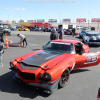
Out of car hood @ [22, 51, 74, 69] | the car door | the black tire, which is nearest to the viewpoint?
car hood @ [22, 51, 74, 69]

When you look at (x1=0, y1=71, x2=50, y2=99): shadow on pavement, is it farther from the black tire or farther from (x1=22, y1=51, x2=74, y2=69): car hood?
(x1=22, y1=51, x2=74, y2=69): car hood

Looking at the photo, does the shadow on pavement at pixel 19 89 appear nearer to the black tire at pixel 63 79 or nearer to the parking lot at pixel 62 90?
the parking lot at pixel 62 90

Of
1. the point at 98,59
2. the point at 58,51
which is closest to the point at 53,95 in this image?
the point at 58,51

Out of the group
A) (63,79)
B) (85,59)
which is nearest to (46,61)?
(63,79)

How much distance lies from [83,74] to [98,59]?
94 cm

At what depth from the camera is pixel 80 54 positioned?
4727mm

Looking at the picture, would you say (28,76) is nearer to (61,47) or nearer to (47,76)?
(47,76)

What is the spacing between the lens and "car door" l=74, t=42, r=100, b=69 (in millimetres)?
4625

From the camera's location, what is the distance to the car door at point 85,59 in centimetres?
462

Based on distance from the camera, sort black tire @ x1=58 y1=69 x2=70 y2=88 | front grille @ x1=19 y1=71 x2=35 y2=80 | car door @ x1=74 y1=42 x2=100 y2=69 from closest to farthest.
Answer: front grille @ x1=19 y1=71 x2=35 y2=80 < black tire @ x1=58 y1=69 x2=70 y2=88 < car door @ x1=74 y1=42 x2=100 y2=69

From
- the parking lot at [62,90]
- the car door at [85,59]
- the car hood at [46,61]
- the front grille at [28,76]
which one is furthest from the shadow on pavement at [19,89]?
the car door at [85,59]

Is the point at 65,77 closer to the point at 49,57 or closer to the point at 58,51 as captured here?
the point at 49,57

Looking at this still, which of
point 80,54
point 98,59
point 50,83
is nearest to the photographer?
point 50,83

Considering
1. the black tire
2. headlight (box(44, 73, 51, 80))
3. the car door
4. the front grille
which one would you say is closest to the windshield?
the car door
